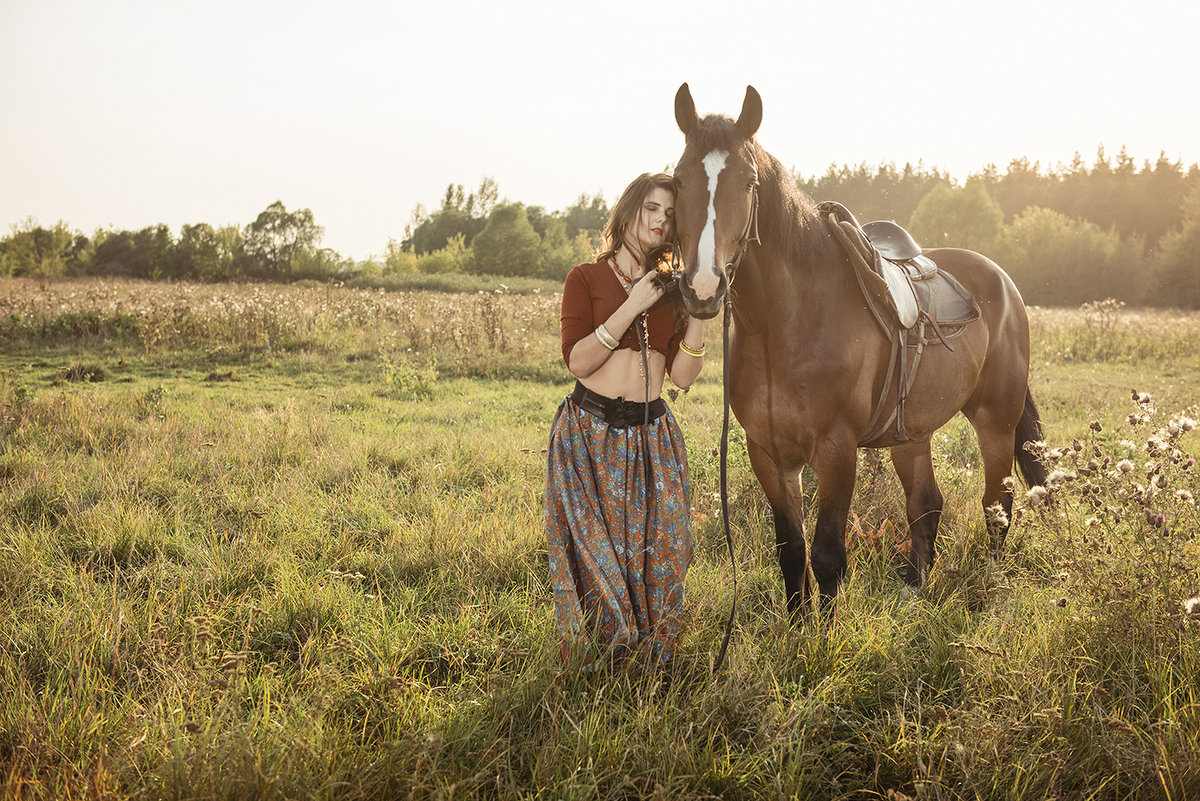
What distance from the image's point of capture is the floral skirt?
2398 millimetres

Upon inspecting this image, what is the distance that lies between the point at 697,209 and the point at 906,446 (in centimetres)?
242

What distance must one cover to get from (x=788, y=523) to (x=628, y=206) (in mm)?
1609

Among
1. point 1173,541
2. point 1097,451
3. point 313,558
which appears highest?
point 1097,451

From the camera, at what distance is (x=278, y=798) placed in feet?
5.54

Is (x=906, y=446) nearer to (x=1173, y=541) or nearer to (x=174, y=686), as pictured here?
(x=1173, y=541)

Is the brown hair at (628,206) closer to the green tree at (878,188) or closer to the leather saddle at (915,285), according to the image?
the leather saddle at (915,285)

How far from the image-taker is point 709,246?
2.11 m

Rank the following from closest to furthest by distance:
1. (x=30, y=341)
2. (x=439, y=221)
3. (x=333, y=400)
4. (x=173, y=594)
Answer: (x=173, y=594) < (x=333, y=400) < (x=30, y=341) < (x=439, y=221)

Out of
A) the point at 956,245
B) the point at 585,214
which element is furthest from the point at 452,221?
the point at 956,245

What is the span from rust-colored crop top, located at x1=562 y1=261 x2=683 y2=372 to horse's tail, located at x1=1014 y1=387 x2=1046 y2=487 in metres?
3.09

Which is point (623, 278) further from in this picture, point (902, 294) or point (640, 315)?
point (902, 294)

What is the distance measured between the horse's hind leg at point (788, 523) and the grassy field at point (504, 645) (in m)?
0.12

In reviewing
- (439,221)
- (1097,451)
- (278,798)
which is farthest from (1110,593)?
(439,221)

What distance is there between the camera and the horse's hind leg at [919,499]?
3.73 metres
